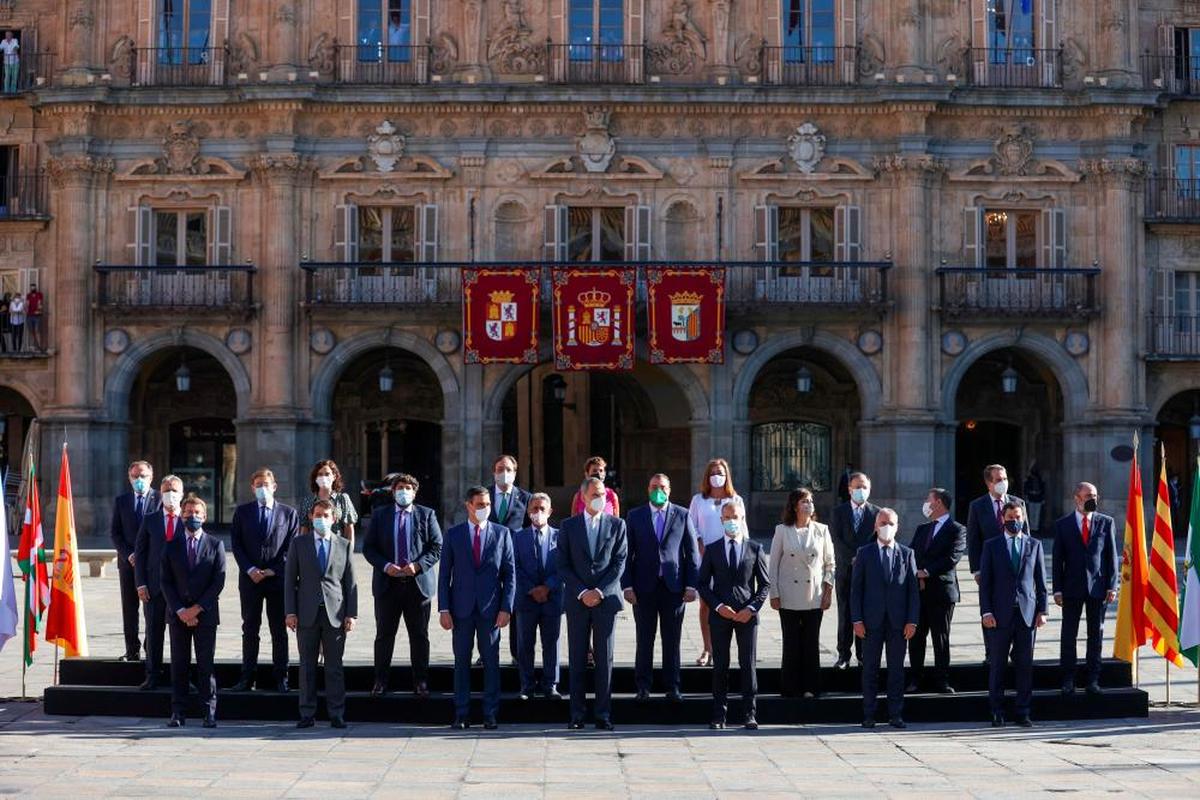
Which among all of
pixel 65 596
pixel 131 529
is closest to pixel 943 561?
pixel 131 529

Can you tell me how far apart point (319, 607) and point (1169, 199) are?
93.6 feet

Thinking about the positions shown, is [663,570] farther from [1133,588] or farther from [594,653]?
[1133,588]

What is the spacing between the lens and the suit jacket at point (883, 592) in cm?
1714

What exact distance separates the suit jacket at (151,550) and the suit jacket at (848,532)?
6.33 meters

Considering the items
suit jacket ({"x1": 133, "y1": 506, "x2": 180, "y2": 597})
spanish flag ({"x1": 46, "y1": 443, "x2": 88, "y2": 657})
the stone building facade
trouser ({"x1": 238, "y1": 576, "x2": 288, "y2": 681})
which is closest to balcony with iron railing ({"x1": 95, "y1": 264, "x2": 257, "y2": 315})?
the stone building facade

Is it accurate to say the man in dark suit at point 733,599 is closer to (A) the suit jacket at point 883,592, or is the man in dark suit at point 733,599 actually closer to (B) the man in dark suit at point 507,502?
(A) the suit jacket at point 883,592

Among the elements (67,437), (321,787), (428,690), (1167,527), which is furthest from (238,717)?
(67,437)

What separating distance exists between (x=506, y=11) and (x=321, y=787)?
28313mm

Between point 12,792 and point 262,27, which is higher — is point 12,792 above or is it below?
below

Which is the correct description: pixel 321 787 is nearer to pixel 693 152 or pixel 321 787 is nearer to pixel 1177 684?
pixel 1177 684

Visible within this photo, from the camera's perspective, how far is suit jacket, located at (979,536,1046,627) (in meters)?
17.3

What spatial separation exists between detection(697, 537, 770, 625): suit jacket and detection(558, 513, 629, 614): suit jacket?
740 millimetres

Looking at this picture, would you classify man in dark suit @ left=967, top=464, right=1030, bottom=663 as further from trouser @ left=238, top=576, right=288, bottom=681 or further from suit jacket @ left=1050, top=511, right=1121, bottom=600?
trouser @ left=238, top=576, right=288, bottom=681

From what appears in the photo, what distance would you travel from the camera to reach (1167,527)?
1914 cm
